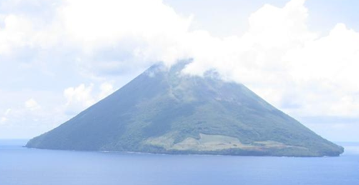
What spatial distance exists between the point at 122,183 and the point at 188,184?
1036 inches

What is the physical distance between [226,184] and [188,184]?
15.2 meters

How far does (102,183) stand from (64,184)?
1488 cm

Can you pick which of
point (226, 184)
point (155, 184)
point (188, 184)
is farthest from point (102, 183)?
point (226, 184)

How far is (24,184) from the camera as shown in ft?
650

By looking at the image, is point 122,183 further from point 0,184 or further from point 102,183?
point 0,184

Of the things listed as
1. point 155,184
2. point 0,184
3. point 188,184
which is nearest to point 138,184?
point 155,184

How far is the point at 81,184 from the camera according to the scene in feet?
646

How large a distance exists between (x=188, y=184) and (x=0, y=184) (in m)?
74.6

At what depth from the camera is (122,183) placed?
19875 centimetres

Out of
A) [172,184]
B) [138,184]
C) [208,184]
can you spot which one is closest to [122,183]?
[138,184]

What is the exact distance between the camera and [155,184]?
649ft

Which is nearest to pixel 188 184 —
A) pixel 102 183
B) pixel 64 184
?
pixel 102 183

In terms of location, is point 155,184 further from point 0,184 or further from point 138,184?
point 0,184

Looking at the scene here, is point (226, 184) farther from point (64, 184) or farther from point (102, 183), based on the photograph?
point (64, 184)
